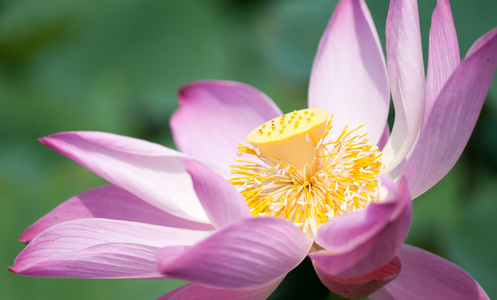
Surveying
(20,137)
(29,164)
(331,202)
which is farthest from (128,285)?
(20,137)

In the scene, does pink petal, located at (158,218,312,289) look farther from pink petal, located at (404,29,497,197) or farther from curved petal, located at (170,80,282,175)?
curved petal, located at (170,80,282,175)

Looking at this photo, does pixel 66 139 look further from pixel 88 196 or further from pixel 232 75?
pixel 232 75

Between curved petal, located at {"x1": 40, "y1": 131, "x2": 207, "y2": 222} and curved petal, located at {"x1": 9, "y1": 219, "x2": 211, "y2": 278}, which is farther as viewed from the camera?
curved petal, located at {"x1": 40, "y1": 131, "x2": 207, "y2": 222}

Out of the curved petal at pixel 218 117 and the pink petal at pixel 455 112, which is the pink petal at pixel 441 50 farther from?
the curved petal at pixel 218 117

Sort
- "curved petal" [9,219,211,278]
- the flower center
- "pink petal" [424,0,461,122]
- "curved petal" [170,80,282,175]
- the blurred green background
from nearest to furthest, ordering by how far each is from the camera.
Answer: "curved petal" [9,219,211,278]
"pink petal" [424,0,461,122]
the flower center
"curved petal" [170,80,282,175]
the blurred green background

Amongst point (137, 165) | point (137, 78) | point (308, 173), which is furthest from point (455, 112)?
point (137, 78)

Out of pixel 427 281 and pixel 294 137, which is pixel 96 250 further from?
pixel 427 281

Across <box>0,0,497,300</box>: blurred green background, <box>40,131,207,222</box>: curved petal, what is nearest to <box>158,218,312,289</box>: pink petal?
<box>40,131,207,222</box>: curved petal
